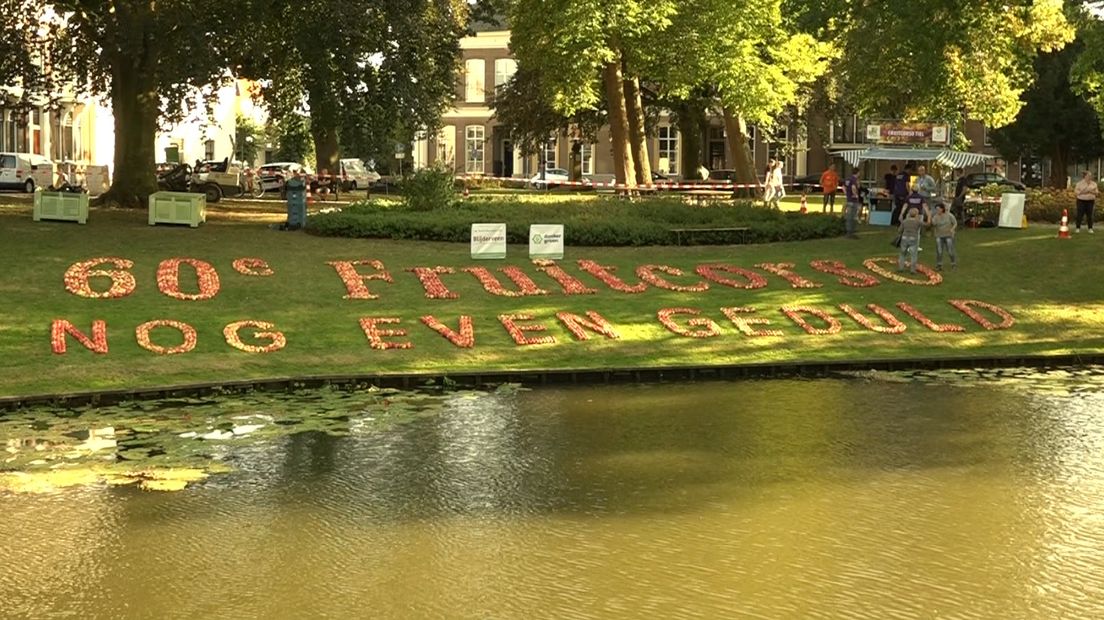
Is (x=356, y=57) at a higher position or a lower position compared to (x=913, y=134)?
higher

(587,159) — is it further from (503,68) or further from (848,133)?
(848,133)

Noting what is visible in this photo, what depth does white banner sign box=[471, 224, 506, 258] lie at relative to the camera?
96.8ft

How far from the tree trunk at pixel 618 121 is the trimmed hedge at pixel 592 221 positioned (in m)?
12.1

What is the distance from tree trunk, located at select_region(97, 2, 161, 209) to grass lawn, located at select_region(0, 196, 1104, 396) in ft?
17.4

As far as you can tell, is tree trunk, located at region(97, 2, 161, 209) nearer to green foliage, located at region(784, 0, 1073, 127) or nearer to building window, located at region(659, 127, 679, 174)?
green foliage, located at region(784, 0, 1073, 127)

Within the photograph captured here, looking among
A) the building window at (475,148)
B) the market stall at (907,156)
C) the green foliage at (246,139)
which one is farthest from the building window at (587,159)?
the market stall at (907,156)

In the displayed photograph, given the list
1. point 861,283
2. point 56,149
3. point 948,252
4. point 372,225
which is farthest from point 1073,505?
point 56,149

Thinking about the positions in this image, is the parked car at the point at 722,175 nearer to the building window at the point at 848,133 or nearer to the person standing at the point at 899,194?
the building window at the point at 848,133

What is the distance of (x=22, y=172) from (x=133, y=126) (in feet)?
58.3

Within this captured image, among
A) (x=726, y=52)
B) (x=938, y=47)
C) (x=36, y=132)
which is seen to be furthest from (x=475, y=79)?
(x=938, y=47)

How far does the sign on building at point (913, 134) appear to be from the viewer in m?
43.2

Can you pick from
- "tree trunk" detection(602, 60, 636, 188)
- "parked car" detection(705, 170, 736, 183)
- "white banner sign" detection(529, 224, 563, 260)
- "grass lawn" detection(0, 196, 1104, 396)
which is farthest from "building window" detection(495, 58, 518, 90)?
"white banner sign" detection(529, 224, 563, 260)

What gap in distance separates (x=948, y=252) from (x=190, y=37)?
1823 cm

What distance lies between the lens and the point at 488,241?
97.0 feet
